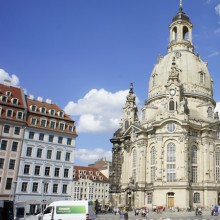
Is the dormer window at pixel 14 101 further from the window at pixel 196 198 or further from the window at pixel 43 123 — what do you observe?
the window at pixel 196 198

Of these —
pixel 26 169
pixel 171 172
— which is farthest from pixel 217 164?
pixel 26 169

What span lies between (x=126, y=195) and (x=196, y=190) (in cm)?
1646

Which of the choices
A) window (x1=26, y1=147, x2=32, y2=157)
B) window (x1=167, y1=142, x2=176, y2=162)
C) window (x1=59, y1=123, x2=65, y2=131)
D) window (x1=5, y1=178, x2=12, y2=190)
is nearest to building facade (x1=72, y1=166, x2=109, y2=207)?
window (x1=167, y1=142, x2=176, y2=162)

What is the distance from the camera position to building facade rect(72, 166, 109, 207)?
10712 centimetres

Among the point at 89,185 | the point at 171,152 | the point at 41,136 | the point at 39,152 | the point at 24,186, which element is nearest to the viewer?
the point at 24,186

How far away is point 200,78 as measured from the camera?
87.0 meters

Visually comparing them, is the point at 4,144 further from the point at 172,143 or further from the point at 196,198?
the point at 196,198

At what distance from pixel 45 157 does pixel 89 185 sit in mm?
53446

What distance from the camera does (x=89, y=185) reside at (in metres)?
109

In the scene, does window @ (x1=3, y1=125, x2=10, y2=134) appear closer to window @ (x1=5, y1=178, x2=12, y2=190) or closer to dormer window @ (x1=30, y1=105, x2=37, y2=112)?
dormer window @ (x1=30, y1=105, x2=37, y2=112)

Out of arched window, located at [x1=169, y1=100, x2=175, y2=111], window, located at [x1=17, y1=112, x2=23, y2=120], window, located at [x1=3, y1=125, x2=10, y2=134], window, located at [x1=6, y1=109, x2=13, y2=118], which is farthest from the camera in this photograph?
arched window, located at [x1=169, y1=100, x2=175, y2=111]

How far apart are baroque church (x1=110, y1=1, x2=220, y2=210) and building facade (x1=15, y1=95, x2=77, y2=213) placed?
70.5 ft

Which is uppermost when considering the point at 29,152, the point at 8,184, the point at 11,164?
the point at 29,152

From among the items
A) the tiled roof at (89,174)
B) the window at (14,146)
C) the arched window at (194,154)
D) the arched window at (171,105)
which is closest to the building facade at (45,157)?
the window at (14,146)
